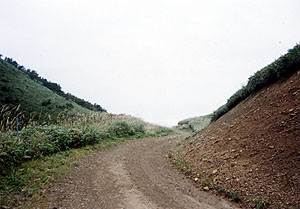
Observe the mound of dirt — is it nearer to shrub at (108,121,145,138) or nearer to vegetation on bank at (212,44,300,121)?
vegetation on bank at (212,44,300,121)

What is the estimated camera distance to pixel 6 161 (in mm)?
5234

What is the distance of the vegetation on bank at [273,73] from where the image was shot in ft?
21.6

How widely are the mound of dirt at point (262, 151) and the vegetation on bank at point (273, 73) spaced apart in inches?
16.1

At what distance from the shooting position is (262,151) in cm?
489

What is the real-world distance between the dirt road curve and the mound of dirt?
2.44 ft

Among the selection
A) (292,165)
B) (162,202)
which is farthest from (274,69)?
(162,202)

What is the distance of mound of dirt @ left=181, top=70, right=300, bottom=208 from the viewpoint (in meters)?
3.86

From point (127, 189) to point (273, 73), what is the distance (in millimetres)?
6825

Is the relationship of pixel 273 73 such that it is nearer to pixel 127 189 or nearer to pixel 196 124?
pixel 127 189

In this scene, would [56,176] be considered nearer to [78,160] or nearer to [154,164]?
[78,160]

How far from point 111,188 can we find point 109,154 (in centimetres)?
337

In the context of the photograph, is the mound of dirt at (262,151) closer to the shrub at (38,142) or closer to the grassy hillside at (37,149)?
the grassy hillside at (37,149)

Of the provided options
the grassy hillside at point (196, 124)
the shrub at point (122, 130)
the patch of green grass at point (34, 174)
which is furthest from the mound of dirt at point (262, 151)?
the grassy hillside at point (196, 124)

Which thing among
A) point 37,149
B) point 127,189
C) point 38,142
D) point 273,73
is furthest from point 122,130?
point 273,73
